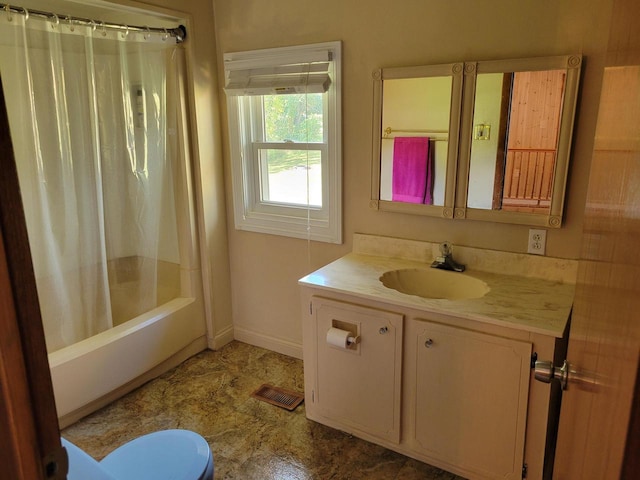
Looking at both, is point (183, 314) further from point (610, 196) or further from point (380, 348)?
point (610, 196)

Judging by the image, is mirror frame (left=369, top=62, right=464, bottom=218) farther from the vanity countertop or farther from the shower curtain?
the shower curtain

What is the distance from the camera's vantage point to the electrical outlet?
2121 mm

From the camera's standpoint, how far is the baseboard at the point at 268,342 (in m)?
3.07

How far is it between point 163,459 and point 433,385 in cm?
109

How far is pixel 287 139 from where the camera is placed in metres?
2.83

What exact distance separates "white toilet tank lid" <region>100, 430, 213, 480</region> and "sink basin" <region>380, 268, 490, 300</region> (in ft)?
3.66

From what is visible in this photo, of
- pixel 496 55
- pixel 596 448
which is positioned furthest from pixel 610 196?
pixel 496 55

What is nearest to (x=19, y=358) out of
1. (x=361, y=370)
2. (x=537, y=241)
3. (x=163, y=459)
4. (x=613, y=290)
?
(x=613, y=290)

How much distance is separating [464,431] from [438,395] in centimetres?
18

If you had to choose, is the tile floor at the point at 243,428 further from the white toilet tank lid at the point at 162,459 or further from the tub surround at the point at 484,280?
the tub surround at the point at 484,280

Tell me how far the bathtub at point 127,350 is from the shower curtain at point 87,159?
103 millimetres

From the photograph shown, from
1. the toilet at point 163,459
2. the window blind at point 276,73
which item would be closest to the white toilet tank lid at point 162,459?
the toilet at point 163,459

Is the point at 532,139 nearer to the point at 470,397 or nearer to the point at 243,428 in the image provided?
the point at 470,397

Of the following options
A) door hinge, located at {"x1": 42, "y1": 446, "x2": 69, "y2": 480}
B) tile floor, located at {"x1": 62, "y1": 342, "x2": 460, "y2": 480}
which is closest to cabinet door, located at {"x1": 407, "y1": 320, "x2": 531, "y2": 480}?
tile floor, located at {"x1": 62, "y1": 342, "x2": 460, "y2": 480}
